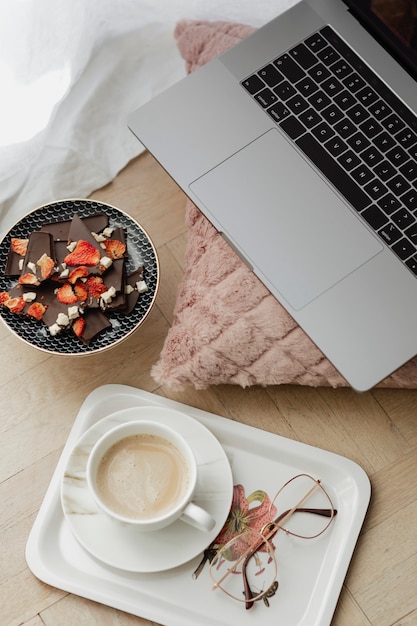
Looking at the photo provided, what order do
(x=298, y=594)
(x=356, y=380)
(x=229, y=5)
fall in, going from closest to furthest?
(x=356, y=380)
(x=298, y=594)
(x=229, y=5)

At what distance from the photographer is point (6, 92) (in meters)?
0.97

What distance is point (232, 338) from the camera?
90cm

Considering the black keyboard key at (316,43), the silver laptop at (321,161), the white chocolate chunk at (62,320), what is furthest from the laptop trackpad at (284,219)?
the white chocolate chunk at (62,320)

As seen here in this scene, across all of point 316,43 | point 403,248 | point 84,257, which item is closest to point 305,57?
point 316,43

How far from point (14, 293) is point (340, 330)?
38 centimetres

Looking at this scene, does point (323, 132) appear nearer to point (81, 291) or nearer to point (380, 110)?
point (380, 110)

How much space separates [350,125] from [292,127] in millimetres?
61

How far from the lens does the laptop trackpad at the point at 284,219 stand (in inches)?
31.1

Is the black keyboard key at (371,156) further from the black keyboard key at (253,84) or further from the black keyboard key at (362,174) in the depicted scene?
the black keyboard key at (253,84)

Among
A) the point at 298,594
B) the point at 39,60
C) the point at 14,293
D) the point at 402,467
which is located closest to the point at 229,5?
the point at 39,60

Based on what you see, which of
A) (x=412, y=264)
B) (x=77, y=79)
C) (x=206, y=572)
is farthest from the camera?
(x=77, y=79)

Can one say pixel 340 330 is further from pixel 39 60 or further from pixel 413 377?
A: pixel 39 60

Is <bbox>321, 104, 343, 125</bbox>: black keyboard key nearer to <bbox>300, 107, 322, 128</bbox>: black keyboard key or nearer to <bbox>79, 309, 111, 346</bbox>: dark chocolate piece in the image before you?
<bbox>300, 107, 322, 128</bbox>: black keyboard key

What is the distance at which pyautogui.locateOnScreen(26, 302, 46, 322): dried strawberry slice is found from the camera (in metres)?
0.89
